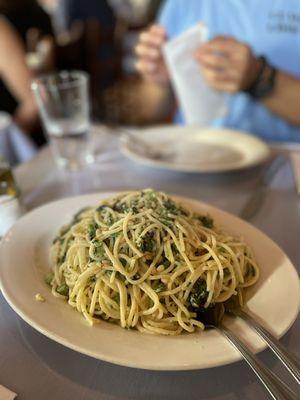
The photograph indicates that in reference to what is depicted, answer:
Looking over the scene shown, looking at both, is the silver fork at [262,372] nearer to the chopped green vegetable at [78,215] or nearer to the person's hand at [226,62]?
the chopped green vegetable at [78,215]

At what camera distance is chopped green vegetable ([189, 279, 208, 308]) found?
55cm

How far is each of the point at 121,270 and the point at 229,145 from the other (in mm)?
658

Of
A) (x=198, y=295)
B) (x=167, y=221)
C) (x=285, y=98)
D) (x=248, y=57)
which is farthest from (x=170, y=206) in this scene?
A: (x=285, y=98)

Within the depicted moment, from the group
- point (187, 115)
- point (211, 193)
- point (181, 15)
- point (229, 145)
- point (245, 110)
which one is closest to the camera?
point (211, 193)

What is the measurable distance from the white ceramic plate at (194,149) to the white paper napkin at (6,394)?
1.89ft

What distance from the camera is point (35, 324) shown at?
1.60 feet

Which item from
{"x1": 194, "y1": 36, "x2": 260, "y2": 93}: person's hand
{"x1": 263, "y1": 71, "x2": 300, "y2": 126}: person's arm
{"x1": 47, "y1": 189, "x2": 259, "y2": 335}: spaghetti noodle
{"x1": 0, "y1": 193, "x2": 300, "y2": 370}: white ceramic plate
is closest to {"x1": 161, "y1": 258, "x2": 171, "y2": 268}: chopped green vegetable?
{"x1": 47, "y1": 189, "x2": 259, "y2": 335}: spaghetti noodle

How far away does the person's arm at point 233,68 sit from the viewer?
1055 mm

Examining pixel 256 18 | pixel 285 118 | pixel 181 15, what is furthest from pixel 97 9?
pixel 285 118

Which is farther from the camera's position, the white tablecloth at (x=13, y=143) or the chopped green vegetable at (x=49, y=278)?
the white tablecloth at (x=13, y=143)

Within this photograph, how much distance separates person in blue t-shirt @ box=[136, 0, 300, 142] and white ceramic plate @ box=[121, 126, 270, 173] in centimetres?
13

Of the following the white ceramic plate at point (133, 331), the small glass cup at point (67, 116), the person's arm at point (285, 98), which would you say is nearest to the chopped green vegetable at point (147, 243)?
the white ceramic plate at point (133, 331)

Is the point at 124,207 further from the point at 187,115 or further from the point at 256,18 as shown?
the point at 256,18

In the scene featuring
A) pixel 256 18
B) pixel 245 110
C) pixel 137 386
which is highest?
pixel 256 18
